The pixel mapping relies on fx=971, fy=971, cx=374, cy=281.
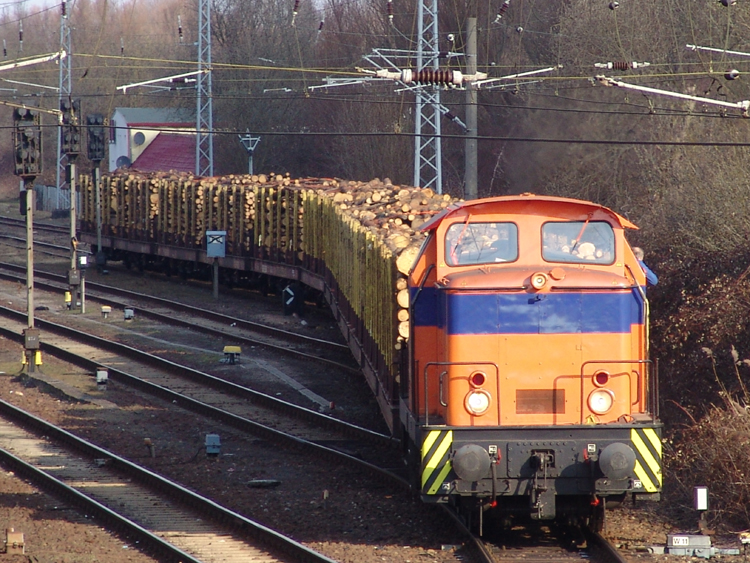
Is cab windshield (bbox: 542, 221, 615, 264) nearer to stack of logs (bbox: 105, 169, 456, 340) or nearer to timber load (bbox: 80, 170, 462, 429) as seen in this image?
stack of logs (bbox: 105, 169, 456, 340)

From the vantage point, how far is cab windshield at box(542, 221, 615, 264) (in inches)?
323

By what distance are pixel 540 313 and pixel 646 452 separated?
139cm

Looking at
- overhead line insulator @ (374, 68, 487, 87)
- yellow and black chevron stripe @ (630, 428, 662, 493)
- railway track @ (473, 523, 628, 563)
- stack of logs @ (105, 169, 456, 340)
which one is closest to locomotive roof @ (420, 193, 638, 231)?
yellow and black chevron stripe @ (630, 428, 662, 493)

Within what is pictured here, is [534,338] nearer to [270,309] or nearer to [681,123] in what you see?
[681,123]

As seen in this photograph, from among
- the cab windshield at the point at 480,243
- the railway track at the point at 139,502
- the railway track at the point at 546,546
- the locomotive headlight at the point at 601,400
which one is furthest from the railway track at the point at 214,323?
the locomotive headlight at the point at 601,400

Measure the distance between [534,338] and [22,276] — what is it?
2660 cm

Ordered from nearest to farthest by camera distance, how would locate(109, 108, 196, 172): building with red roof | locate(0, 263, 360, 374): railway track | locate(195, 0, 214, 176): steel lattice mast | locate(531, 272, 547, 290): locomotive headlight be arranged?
locate(531, 272, 547, 290): locomotive headlight < locate(0, 263, 360, 374): railway track < locate(195, 0, 214, 176): steel lattice mast < locate(109, 108, 196, 172): building with red roof

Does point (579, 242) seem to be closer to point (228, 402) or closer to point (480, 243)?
point (480, 243)

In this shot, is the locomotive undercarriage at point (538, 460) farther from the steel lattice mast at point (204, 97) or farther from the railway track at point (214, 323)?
the steel lattice mast at point (204, 97)

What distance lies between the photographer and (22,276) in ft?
103

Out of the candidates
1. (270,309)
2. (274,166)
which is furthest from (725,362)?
(274,166)

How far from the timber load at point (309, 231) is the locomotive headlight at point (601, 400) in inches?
96.6

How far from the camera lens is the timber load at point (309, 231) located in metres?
11.3

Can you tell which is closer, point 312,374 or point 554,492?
point 554,492
